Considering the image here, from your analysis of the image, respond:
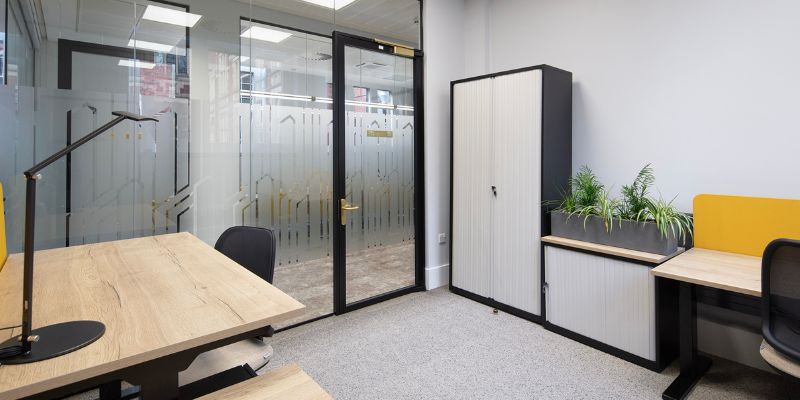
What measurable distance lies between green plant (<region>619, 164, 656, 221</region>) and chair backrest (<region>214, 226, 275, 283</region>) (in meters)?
2.25

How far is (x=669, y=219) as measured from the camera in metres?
2.59

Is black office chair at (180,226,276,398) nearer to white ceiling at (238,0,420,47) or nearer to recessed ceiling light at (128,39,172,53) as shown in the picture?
recessed ceiling light at (128,39,172,53)

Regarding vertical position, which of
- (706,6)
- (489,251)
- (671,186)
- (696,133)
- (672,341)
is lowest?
(672,341)

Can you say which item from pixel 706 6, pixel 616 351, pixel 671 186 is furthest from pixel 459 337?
pixel 706 6

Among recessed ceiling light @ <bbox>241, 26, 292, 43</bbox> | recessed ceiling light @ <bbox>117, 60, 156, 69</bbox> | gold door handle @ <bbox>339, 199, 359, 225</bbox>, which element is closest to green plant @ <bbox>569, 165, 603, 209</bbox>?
gold door handle @ <bbox>339, 199, 359, 225</bbox>

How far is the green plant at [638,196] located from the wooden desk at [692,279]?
0.36m

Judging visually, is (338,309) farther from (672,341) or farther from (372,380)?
(672,341)

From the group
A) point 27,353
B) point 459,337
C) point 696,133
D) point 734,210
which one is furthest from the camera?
point 459,337

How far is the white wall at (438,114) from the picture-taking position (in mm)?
3963

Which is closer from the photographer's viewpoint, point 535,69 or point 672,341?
point 672,341

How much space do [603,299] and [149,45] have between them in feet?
10.8

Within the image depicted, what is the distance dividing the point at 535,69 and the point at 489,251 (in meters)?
1.49

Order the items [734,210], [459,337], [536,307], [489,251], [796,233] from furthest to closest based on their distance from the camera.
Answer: [489,251], [536,307], [459,337], [734,210], [796,233]

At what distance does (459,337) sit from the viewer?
3.03 m
